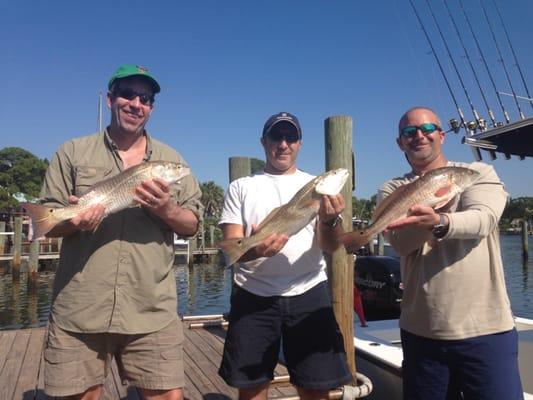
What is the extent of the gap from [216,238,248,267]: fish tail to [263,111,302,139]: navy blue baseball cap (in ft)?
3.22

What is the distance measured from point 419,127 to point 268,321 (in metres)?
1.92

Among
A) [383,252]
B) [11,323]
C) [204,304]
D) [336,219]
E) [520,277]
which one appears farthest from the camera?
[383,252]

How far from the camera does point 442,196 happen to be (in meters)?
3.10

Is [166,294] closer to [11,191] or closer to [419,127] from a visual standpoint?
[419,127]

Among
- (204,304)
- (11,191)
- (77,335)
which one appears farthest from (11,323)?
(11,191)

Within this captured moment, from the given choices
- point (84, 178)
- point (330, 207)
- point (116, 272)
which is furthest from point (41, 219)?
point (330, 207)

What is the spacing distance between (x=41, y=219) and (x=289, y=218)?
177cm

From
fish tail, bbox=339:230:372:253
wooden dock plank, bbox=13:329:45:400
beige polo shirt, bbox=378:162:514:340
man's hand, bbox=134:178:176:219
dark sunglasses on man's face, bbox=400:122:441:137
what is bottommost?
wooden dock plank, bbox=13:329:45:400

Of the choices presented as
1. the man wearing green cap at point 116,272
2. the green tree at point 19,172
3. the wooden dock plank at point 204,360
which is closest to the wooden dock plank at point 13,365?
the wooden dock plank at point 204,360

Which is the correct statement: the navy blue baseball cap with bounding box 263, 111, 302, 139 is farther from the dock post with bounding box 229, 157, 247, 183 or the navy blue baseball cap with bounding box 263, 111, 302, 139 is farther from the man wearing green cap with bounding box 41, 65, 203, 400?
the dock post with bounding box 229, 157, 247, 183

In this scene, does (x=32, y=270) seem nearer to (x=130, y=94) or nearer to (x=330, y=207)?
(x=130, y=94)

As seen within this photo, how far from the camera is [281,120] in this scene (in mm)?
3719

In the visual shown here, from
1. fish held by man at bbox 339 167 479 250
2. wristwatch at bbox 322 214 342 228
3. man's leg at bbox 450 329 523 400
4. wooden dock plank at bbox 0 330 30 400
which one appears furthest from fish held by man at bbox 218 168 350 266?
wooden dock plank at bbox 0 330 30 400

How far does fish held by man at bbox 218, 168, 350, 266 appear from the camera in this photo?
11.3ft
